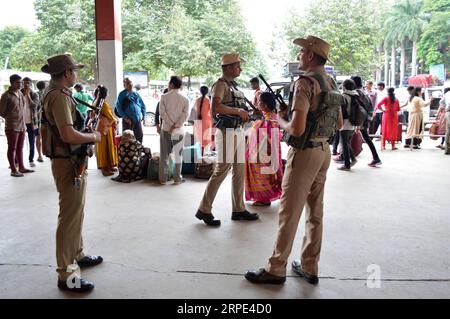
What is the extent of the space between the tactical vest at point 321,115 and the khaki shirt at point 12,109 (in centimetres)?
545

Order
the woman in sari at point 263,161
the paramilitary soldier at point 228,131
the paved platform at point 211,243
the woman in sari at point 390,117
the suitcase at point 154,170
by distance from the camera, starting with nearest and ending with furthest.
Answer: the paved platform at point 211,243 → the paramilitary soldier at point 228,131 → the woman in sari at point 263,161 → the suitcase at point 154,170 → the woman in sari at point 390,117

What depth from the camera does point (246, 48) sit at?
1614 cm

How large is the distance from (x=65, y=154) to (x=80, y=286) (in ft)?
3.04

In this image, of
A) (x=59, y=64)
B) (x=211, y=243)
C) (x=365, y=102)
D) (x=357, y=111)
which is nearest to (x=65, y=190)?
(x=59, y=64)

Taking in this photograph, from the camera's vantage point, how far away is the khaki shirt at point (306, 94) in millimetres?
2730

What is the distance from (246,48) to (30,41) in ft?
28.5

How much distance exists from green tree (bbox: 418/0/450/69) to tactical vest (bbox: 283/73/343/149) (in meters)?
25.4

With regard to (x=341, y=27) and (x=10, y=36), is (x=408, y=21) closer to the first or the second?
(x=341, y=27)

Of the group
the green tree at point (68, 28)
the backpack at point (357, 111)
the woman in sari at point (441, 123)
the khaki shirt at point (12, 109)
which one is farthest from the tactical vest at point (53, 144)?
the green tree at point (68, 28)

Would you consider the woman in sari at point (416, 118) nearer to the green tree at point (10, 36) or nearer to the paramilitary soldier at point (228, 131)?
the paramilitary soldier at point (228, 131)

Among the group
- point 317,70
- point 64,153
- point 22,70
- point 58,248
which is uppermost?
point 22,70

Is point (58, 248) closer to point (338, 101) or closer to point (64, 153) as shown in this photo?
point (64, 153)

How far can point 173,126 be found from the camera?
6.23m

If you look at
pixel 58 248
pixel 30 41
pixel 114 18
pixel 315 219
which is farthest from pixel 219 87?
pixel 30 41
